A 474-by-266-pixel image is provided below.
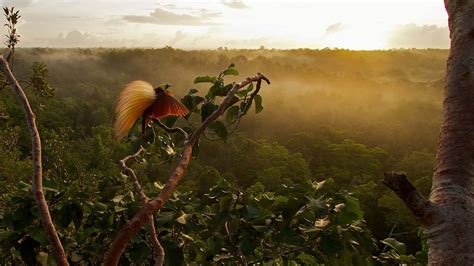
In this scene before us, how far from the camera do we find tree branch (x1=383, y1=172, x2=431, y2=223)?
1050mm

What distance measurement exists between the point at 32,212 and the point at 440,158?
201 cm

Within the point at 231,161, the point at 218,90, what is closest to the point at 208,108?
the point at 218,90

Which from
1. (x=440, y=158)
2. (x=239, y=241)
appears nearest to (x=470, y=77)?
(x=440, y=158)

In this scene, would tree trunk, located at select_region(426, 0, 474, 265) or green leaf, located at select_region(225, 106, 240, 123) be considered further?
green leaf, located at select_region(225, 106, 240, 123)

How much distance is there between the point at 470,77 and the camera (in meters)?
1.14

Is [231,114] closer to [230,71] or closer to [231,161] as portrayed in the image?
[230,71]

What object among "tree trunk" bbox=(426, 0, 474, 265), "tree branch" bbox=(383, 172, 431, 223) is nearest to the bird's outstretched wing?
"tree branch" bbox=(383, 172, 431, 223)

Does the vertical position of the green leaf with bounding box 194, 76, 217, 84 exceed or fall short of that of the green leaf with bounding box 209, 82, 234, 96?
it exceeds it

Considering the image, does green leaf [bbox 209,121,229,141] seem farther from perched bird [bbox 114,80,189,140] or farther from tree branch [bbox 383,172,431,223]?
tree branch [bbox 383,172,431,223]

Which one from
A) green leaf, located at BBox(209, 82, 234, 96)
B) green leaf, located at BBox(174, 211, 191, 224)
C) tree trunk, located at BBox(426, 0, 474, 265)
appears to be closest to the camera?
tree trunk, located at BBox(426, 0, 474, 265)

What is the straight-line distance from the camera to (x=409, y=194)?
1069mm

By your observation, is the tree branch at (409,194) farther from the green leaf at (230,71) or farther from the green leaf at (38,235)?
the green leaf at (38,235)

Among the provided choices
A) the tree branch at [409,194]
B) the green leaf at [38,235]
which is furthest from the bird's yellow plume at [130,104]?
the green leaf at [38,235]

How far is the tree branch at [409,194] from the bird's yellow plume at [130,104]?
0.61 meters
